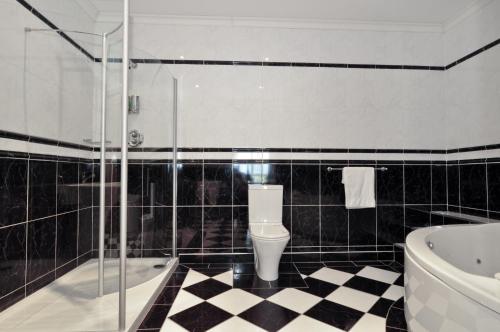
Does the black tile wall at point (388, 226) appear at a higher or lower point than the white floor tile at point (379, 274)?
higher

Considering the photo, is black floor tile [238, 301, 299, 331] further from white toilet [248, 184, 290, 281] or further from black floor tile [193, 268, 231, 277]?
black floor tile [193, 268, 231, 277]

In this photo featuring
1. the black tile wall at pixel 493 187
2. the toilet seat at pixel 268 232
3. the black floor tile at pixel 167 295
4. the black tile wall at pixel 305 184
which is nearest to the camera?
the black floor tile at pixel 167 295

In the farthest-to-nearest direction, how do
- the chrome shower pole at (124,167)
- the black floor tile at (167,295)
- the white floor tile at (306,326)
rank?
the black floor tile at (167,295) → the white floor tile at (306,326) → the chrome shower pole at (124,167)

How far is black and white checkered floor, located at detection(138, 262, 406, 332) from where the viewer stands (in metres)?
1.51

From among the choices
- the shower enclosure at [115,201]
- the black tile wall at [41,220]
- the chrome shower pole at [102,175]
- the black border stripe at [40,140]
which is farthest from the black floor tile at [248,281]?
the black border stripe at [40,140]

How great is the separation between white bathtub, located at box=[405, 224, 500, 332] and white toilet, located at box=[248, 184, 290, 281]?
0.95 meters

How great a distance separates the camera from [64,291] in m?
1.78

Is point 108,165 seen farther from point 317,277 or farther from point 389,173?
point 389,173

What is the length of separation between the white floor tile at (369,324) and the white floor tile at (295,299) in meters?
0.31

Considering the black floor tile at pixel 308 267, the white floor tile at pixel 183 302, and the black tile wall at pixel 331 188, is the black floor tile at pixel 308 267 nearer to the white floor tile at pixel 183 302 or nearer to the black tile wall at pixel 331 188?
the black tile wall at pixel 331 188

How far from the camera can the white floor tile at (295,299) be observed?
170 centimetres

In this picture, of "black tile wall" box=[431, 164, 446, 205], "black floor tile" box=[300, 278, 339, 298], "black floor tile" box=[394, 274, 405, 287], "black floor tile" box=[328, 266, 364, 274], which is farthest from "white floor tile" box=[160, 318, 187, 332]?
"black tile wall" box=[431, 164, 446, 205]

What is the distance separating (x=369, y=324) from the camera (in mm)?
1516

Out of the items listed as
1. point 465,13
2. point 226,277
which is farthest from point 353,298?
point 465,13
